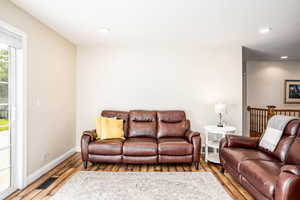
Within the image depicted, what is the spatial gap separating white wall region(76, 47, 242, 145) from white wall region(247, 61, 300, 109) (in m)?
2.42

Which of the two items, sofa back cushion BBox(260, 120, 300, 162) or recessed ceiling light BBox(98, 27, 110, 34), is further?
recessed ceiling light BBox(98, 27, 110, 34)

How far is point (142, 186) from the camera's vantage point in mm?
2482

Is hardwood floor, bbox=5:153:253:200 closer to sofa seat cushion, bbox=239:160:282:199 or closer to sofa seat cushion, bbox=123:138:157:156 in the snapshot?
sofa seat cushion, bbox=123:138:157:156

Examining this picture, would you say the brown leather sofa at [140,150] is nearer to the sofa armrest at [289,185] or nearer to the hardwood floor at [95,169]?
the hardwood floor at [95,169]

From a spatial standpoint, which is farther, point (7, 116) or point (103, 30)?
point (103, 30)

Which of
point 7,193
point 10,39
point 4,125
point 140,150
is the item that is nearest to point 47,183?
→ point 7,193

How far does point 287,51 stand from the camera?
179 inches

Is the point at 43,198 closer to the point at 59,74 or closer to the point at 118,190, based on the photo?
the point at 118,190

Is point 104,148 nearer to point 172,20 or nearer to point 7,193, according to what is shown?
point 7,193

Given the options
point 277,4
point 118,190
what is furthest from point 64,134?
point 277,4

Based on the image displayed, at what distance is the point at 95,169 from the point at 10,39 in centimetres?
230

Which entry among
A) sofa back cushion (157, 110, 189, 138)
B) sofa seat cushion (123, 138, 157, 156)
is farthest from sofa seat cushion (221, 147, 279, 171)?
sofa seat cushion (123, 138, 157, 156)

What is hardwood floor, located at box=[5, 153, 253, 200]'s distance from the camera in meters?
2.29

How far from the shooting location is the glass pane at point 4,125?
224cm
